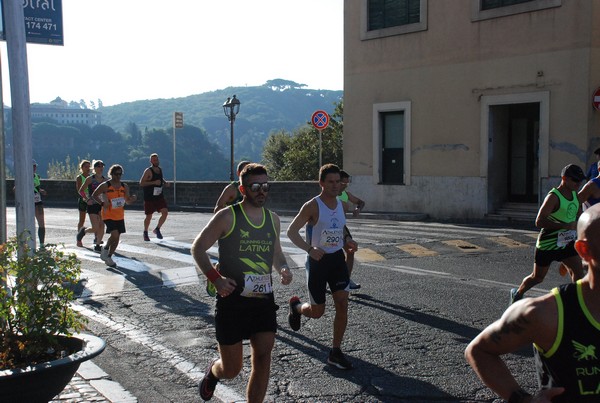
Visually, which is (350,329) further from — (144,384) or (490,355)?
(490,355)

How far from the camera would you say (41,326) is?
450 cm

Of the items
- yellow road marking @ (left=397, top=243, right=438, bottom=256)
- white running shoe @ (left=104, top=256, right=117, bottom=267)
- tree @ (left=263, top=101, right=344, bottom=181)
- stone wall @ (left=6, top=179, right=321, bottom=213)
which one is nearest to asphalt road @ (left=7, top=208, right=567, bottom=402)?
yellow road marking @ (left=397, top=243, right=438, bottom=256)

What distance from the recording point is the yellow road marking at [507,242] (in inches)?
551

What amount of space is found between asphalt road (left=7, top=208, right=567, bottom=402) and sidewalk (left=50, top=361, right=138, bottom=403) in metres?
0.10

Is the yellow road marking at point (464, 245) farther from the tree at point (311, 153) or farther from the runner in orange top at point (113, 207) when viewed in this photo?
the tree at point (311, 153)

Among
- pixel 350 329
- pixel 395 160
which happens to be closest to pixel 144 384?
pixel 350 329

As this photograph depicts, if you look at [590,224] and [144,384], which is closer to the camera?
[590,224]

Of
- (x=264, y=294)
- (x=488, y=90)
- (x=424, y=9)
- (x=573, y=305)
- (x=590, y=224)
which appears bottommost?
(x=264, y=294)

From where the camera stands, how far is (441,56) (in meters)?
20.6

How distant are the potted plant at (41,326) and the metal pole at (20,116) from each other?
61.4 inches

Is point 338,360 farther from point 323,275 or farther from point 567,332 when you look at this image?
point 567,332

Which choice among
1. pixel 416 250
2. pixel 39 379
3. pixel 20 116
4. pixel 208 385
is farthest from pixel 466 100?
pixel 39 379

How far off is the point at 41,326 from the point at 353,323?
382cm

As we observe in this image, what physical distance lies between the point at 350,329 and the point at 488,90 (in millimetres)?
13798
